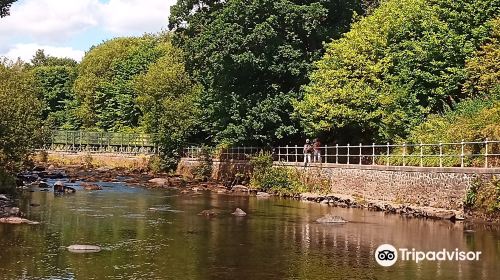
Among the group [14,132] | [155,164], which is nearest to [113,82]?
[155,164]

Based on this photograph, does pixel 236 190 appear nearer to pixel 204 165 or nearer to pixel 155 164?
pixel 204 165

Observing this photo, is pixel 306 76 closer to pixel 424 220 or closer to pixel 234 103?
pixel 234 103

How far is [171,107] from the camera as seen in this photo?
59.2 meters

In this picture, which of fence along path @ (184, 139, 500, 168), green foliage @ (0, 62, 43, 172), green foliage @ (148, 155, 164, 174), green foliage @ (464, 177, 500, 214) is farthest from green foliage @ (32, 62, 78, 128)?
green foliage @ (464, 177, 500, 214)

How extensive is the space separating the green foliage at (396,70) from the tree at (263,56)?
2681mm

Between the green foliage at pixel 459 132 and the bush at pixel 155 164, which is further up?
the green foliage at pixel 459 132

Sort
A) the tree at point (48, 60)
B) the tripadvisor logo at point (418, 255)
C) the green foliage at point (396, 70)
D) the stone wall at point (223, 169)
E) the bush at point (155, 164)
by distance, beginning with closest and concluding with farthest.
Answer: the tripadvisor logo at point (418, 255) < the green foliage at point (396, 70) < the stone wall at point (223, 169) < the bush at point (155, 164) < the tree at point (48, 60)

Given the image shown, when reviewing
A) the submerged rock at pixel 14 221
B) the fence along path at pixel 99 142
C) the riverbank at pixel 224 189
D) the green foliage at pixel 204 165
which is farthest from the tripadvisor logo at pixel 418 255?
the fence along path at pixel 99 142

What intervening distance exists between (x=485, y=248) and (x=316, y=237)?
6020 millimetres

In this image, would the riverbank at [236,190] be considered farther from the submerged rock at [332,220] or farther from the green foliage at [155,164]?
the submerged rock at [332,220]

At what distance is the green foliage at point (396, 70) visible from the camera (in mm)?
37562

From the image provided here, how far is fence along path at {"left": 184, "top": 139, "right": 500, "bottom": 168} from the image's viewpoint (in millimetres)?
27042

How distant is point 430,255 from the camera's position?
19.5 metres

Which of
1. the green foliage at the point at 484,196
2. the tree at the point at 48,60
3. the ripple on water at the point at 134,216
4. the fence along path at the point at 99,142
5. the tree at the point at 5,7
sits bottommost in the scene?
the ripple on water at the point at 134,216
